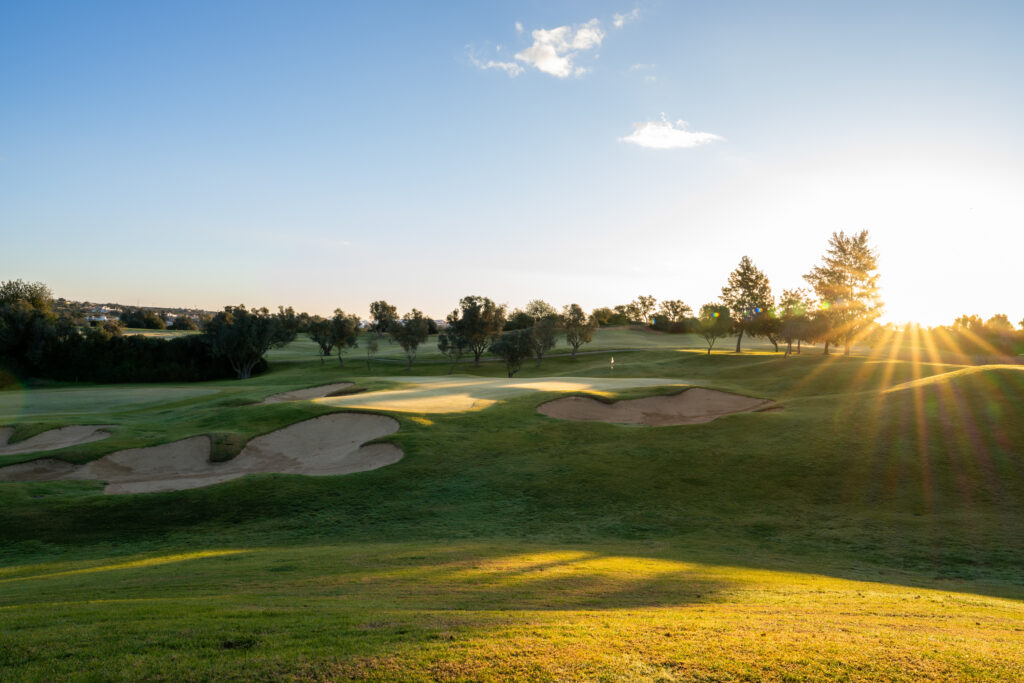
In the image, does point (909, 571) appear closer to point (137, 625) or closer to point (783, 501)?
point (783, 501)

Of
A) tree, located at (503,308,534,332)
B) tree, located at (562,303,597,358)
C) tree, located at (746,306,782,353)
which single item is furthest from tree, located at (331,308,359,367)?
tree, located at (746,306,782,353)

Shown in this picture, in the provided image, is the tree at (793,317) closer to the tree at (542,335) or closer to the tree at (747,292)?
the tree at (747,292)

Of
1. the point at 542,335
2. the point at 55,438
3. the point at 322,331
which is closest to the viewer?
the point at 55,438

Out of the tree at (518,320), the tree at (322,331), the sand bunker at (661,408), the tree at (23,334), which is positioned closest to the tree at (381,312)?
the tree at (518,320)

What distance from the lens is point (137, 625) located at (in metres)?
6.57

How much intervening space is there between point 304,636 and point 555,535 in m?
10.6

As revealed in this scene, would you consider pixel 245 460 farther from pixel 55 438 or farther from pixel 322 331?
pixel 322 331

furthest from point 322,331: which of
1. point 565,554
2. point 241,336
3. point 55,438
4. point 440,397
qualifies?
point 565,554

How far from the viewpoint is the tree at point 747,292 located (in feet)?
307

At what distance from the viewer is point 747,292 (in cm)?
10256

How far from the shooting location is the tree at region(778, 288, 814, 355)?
254ft

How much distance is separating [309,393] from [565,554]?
123ft

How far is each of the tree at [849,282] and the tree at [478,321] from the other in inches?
1837

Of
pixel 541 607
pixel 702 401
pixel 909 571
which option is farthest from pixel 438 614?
pixel 702 401
